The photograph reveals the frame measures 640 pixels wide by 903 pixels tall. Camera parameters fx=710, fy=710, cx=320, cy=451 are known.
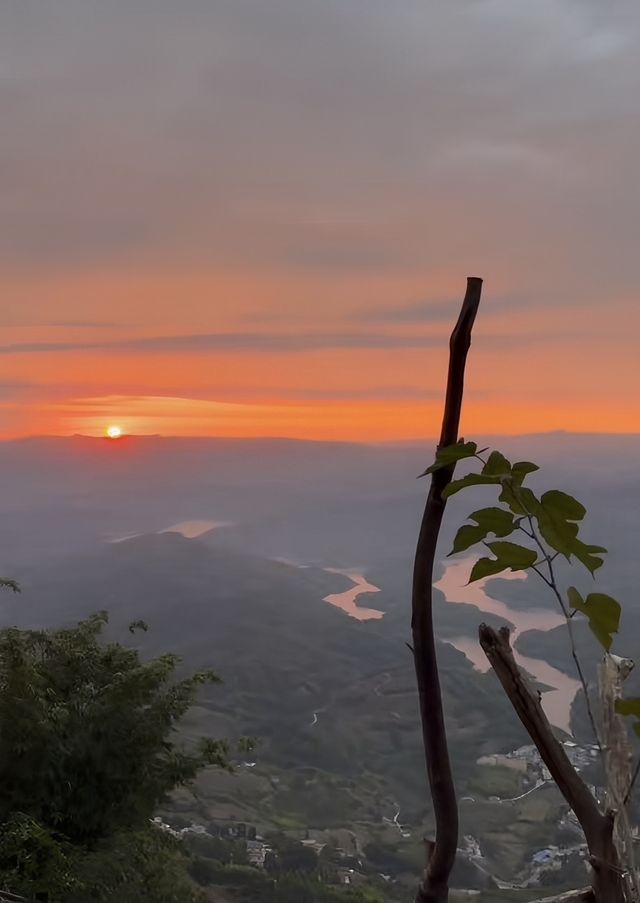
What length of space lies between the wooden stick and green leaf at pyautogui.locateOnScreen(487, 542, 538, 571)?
6 centimetres

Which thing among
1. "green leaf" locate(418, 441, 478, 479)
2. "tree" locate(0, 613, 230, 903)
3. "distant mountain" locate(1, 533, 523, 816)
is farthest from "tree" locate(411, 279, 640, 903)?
"distant mountain" locate(1, 533, 523, 816)

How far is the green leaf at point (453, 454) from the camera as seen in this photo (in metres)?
0.47

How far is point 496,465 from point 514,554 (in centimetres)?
6

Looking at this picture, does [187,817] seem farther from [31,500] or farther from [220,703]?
[31,500]

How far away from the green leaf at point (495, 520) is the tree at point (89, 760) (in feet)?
13.9

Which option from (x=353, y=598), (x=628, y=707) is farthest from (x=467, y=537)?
(x=353, y=598)

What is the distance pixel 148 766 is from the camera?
5121 millimetres

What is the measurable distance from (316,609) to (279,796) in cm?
2116

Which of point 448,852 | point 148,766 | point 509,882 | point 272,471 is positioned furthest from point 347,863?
point 272,471

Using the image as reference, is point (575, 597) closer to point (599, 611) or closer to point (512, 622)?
point (599, 611)

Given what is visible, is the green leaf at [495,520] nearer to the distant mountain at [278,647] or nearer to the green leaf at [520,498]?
the green leaf at [520,498]

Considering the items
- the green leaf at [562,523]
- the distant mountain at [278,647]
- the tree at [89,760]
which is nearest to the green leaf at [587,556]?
the green leaf at [562,523]

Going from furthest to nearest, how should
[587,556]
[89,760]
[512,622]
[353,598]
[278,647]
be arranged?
[353,598], [278,647], [89,760], [512,622], [587,556]

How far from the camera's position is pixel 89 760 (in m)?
4.79
